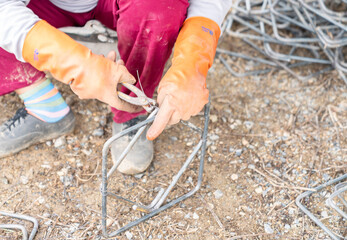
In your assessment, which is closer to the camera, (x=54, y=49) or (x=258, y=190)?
(x=54, y=49)

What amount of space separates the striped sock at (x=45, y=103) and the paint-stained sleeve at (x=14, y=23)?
376 mm

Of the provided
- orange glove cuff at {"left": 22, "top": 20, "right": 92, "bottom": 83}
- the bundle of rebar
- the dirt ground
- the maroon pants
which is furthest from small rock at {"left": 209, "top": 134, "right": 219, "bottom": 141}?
orange glove cuff at {"left": 22, "top": 20, "right": 92, "bottom": 83}

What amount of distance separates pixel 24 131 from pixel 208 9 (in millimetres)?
961

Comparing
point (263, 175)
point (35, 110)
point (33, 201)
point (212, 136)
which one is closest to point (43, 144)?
point (35, 110)

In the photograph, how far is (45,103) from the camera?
1509 mm

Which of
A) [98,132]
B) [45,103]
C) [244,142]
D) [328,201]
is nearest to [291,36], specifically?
[244,142]

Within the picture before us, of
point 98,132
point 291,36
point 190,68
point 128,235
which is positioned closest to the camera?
point 190,68

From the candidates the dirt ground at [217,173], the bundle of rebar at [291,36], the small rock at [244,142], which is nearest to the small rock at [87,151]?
the dirt ground at [217,173]

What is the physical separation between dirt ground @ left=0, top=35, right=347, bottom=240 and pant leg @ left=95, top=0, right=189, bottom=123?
0.44 metres

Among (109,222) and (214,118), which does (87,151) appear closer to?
(109,222)

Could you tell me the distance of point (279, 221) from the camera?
1363mm

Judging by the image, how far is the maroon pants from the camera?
1.23m

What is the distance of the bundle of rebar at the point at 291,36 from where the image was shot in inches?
74.9

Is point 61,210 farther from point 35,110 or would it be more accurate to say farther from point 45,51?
point 45,51
